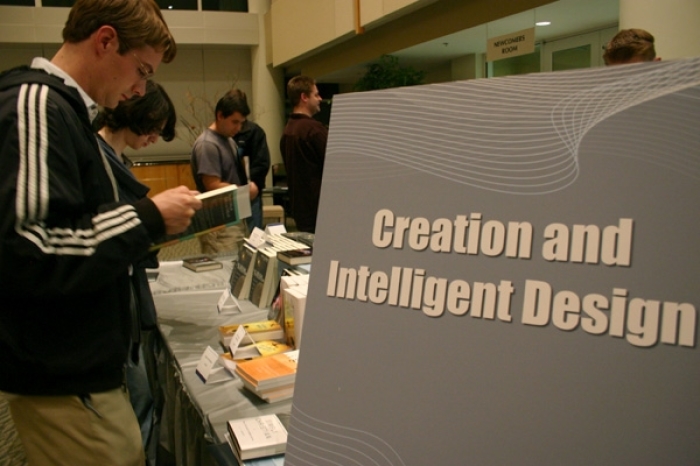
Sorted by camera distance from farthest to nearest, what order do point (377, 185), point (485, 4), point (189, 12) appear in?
point (189, 12) → point (485, 4) → point (377, 185)

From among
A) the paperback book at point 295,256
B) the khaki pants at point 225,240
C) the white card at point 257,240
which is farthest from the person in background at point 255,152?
the paperback book at point 295,256

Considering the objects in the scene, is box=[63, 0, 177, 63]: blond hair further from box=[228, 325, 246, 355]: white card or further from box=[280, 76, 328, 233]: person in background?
box=[280, 76, 328, 233]: person in background

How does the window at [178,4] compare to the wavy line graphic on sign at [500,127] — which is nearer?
the wavy line graphic on sign at [500,127]

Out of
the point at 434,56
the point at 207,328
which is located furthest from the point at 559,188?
the point at 434,56

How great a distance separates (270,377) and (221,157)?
2.31 metres

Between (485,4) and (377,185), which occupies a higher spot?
(485,4)

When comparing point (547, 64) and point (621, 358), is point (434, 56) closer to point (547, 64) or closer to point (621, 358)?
point (547, 64)

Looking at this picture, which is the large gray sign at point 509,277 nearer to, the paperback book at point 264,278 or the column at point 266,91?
the paperback book at point 264,278

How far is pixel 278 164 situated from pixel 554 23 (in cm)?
533

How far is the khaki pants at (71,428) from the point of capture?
1104 millimetres

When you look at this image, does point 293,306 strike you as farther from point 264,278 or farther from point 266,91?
point 266,91

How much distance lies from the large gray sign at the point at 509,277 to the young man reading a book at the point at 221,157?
262cm

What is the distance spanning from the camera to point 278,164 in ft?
29.0

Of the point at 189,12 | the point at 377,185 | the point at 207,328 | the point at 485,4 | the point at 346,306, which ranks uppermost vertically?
the point at 189,12
